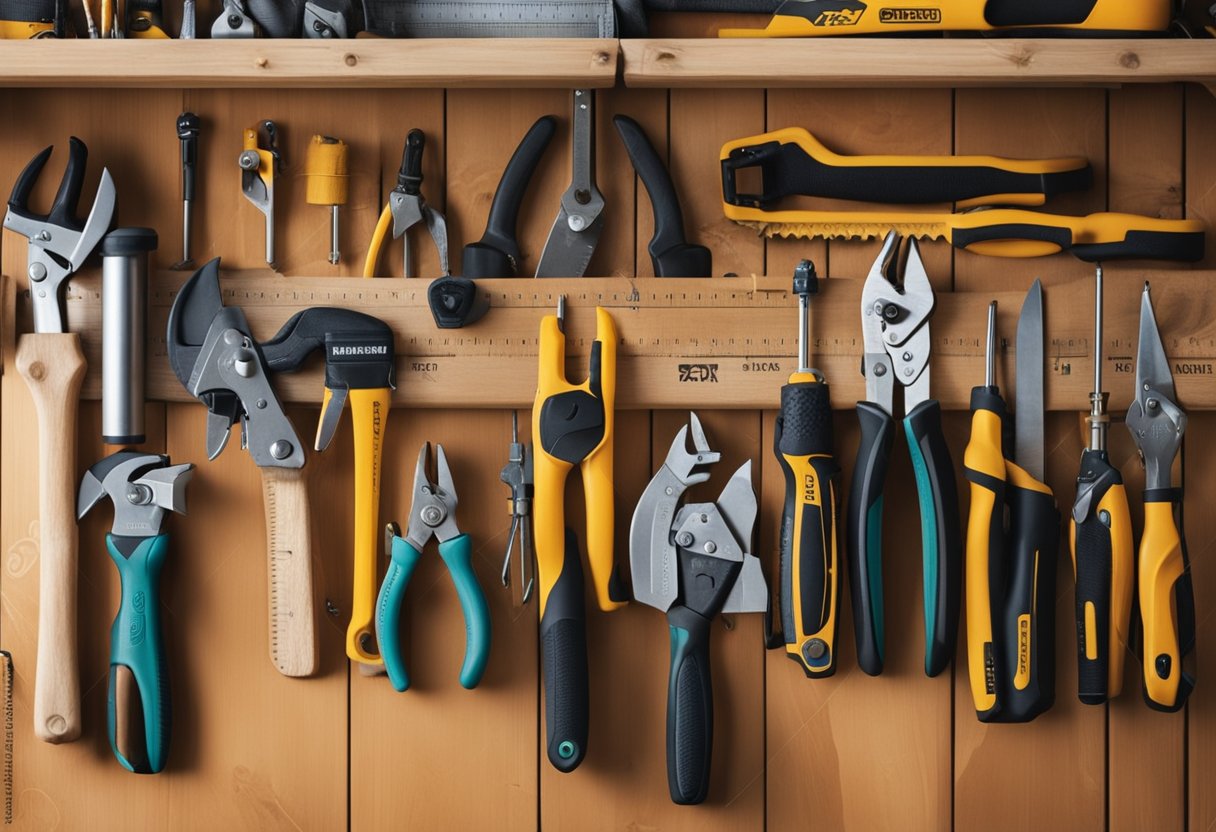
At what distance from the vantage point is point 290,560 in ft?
4.13

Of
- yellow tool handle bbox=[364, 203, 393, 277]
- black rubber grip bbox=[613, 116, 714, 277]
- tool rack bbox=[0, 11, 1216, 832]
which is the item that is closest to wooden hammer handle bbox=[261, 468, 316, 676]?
tool rack bbox=[0, 11, 1216, 832]

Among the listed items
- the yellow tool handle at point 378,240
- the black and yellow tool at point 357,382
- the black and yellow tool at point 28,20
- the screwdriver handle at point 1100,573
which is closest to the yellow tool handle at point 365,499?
the black and yellow tool at point 357,382

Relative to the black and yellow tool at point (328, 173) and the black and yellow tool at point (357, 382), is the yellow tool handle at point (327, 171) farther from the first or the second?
the black and yellow tool at point (357, 382)

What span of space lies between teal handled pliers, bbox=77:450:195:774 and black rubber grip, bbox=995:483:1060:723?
0.93 meters

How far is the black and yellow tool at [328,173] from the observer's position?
129 centimetres

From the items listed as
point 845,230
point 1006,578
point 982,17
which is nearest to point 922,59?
point 982,17

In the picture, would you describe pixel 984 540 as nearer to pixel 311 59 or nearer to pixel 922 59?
pixel 922 59

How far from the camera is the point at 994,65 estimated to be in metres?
1.18

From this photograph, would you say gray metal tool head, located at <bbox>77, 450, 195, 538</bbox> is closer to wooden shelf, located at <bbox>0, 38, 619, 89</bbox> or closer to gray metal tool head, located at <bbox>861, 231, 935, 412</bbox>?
wooden shelf, located at <bbox>0, 38, 619, 89</bbox>

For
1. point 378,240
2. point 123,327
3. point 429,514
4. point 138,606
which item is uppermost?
point 378,240

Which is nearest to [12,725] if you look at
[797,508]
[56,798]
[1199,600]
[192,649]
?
[56,798]

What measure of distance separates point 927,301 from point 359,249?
0.65 meters

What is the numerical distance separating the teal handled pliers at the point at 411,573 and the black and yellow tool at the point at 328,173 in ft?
1.09

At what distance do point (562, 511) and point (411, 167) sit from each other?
43 cm
